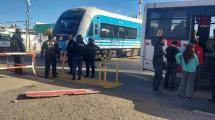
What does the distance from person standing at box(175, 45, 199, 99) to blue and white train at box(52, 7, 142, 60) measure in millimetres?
8508

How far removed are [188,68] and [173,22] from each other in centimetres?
242

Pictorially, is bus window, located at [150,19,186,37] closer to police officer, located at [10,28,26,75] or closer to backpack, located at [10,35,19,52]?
police officer, located at [10,28,26,75]

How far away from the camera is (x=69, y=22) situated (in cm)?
1419

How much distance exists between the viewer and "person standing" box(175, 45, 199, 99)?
236 inches

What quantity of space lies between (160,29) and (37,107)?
5.57m

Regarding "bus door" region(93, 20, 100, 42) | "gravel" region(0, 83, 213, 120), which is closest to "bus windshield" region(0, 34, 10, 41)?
"bus door" region(93, 20, 100, 42)

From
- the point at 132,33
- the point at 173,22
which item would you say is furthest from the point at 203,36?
the point at 132,33

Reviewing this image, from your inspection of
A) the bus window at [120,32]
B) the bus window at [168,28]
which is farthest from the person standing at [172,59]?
the bus window at [120,32]

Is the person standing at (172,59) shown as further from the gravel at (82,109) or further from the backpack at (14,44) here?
the backpack at (14,44)

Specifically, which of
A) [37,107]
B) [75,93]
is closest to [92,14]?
[75,93]

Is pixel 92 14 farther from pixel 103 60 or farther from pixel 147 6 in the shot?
pixel 147 6

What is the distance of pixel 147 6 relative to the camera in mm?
8359

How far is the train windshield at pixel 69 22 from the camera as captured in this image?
13.8 meters

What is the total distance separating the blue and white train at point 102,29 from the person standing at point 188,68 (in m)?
8.51
